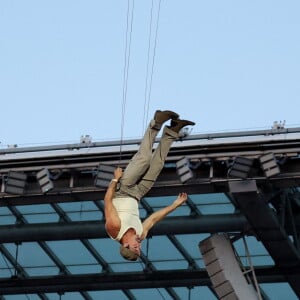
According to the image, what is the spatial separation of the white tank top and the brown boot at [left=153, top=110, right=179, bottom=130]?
5.15ft

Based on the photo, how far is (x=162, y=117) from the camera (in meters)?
27.3

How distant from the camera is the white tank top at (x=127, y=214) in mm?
25953

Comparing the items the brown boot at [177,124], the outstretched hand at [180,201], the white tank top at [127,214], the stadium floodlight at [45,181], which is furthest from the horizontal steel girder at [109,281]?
the white tank top at [127,214]

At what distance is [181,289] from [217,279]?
7.06 meters

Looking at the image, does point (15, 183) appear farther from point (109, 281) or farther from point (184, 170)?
point (109, 281)

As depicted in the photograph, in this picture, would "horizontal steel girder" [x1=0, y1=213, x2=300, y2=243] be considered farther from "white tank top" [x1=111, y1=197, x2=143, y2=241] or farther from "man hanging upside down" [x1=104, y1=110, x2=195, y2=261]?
"white tank top" [x1=111, y1=197, x2=143, y2=241]

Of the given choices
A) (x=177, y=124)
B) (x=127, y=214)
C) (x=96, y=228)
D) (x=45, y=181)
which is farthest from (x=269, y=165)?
(x=127, y=214)

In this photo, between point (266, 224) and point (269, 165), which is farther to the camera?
point (266, 224)

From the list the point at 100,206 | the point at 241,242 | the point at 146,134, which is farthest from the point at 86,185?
the point at 146,134

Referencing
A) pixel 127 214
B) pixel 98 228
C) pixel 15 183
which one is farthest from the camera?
pixel 98 228

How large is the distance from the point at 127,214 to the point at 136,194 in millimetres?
620

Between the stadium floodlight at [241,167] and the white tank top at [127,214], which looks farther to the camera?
the stadium floodlight at [241,167]

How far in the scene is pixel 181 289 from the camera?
146ft

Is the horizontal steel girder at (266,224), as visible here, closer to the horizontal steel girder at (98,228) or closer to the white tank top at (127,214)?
the horizontal steel girder at (98,228)
